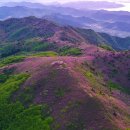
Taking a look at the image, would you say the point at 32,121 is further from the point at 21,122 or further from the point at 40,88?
the point at 40,88

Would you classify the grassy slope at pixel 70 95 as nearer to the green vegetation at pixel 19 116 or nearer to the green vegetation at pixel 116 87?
the green vegetation at pixel 19 116

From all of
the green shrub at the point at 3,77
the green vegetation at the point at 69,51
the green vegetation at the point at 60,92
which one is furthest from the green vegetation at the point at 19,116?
the green vegetation at the point at 69,51

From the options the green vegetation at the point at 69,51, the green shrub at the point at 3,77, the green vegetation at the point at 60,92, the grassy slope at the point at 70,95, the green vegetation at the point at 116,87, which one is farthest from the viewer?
the green vegetation at the point at 69,51

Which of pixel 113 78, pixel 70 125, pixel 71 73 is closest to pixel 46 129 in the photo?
pixel 70 125

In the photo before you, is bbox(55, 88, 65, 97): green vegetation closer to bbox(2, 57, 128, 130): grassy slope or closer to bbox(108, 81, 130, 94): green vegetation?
bbox(2, 57, 128, 130): grassy slope

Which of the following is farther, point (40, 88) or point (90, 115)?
point (40, 88)

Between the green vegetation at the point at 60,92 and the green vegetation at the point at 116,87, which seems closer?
the green vegetation at the point at 60,92

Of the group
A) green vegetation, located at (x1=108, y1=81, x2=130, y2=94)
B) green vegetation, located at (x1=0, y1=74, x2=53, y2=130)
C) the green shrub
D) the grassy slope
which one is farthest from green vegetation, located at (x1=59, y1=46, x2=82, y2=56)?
green vegetation, located at (x1=0, y1=74, x2=53, y2=130)

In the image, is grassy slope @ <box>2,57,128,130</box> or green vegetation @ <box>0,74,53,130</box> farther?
green vegetation @ <box>0,74,53,130</box>
